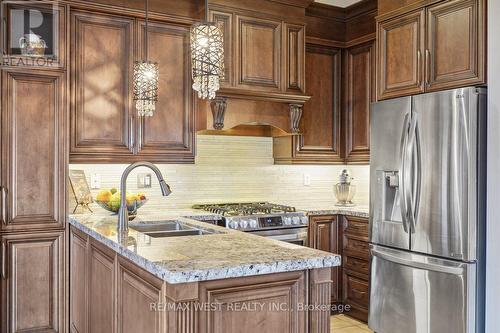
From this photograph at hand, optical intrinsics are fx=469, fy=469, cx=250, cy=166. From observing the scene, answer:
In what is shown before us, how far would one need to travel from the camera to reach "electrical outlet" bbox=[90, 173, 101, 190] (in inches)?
150

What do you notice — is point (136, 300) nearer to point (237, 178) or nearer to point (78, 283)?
point (78, 283)

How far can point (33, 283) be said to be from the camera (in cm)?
333

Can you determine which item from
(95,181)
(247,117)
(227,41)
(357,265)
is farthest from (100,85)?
(357,265)

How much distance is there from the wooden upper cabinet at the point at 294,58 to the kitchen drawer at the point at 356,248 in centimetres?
142

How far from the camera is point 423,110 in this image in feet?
10.4

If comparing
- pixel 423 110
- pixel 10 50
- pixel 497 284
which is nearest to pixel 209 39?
pixel 423 110

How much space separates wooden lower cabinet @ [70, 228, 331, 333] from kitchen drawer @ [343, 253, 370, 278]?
7.01 feet

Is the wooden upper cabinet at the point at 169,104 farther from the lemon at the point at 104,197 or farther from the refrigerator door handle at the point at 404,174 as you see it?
the refrigerator door handle at the point at 404,174

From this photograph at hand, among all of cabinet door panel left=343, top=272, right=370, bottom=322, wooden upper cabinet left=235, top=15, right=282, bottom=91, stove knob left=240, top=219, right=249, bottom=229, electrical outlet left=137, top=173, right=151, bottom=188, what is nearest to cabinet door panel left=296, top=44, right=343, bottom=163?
wooden upper cabinet left=235, top=15, right=282, bottom=91

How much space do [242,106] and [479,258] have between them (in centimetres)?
217

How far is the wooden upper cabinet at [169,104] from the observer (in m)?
3.74

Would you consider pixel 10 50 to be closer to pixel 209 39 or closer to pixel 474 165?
pixel 209 39

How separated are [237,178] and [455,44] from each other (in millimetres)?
2237

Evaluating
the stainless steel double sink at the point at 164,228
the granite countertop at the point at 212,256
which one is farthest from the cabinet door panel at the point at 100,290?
the stainless steel double sink at the point at 164,228
